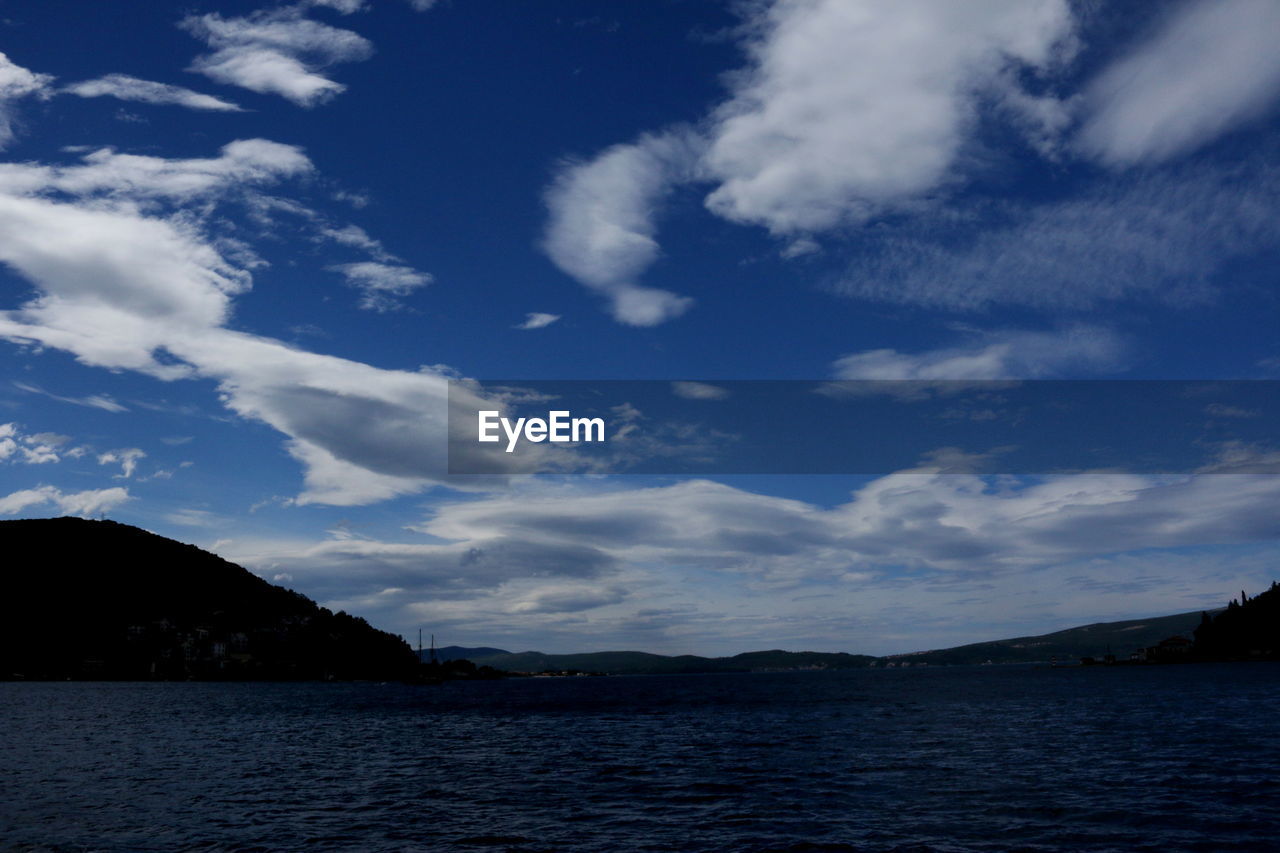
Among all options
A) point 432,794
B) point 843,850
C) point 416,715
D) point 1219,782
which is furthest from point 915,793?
point 416,715

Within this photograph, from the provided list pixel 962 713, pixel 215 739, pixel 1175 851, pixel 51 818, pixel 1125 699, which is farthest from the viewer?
pixel 1125 699

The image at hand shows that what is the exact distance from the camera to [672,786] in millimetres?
49625

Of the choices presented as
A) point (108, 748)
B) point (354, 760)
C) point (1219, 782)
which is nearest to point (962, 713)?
point (1219, 782)

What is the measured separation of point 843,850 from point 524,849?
44.3ft

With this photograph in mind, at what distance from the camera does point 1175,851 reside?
101ft

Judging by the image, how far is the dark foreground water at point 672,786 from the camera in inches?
1374

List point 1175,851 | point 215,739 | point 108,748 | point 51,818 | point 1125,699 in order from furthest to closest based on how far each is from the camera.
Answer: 1. point 1125,699
2. point 215,739
3. point 108,748
4. point 51,818
5. point 1175,851

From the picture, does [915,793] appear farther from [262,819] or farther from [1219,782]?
[262,819]

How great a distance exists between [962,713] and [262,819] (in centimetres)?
9321

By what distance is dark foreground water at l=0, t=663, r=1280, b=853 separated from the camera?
34.9 m

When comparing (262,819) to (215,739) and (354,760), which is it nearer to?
(354,760)

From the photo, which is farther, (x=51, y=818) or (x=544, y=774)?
(x=544, y=774)

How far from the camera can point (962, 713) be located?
347ft

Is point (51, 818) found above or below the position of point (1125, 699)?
above
